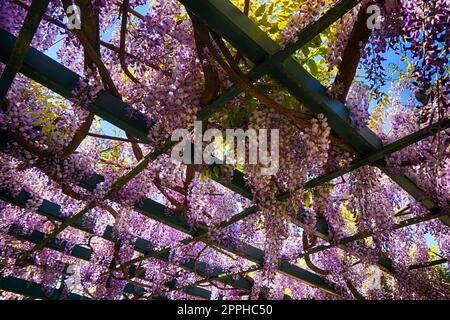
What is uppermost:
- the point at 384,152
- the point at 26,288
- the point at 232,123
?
the point at 232,123

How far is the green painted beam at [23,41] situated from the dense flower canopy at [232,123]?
11 centimetres

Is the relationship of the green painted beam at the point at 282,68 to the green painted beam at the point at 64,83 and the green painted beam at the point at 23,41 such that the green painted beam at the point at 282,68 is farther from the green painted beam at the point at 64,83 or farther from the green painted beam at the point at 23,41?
the green painted beam at the point at 64,83

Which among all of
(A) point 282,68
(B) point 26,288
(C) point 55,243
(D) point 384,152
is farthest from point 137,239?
(A) point 282,68

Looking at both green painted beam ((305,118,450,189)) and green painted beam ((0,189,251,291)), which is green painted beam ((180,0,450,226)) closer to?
green painted beam ((305,118,450,189))

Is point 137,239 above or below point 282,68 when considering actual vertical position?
above

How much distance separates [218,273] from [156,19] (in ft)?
14.4

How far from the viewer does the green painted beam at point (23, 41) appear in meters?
1.80

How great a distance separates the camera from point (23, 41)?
200 cm

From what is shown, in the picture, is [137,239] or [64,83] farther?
[137,239]

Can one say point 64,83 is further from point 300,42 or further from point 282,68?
point 300,42

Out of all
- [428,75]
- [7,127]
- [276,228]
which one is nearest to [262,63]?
[428,75]

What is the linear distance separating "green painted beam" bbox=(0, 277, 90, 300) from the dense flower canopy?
146 cm

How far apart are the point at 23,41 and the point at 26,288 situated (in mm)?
5597

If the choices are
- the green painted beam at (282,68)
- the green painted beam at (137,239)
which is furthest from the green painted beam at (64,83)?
the green painted beam at (137,239)
